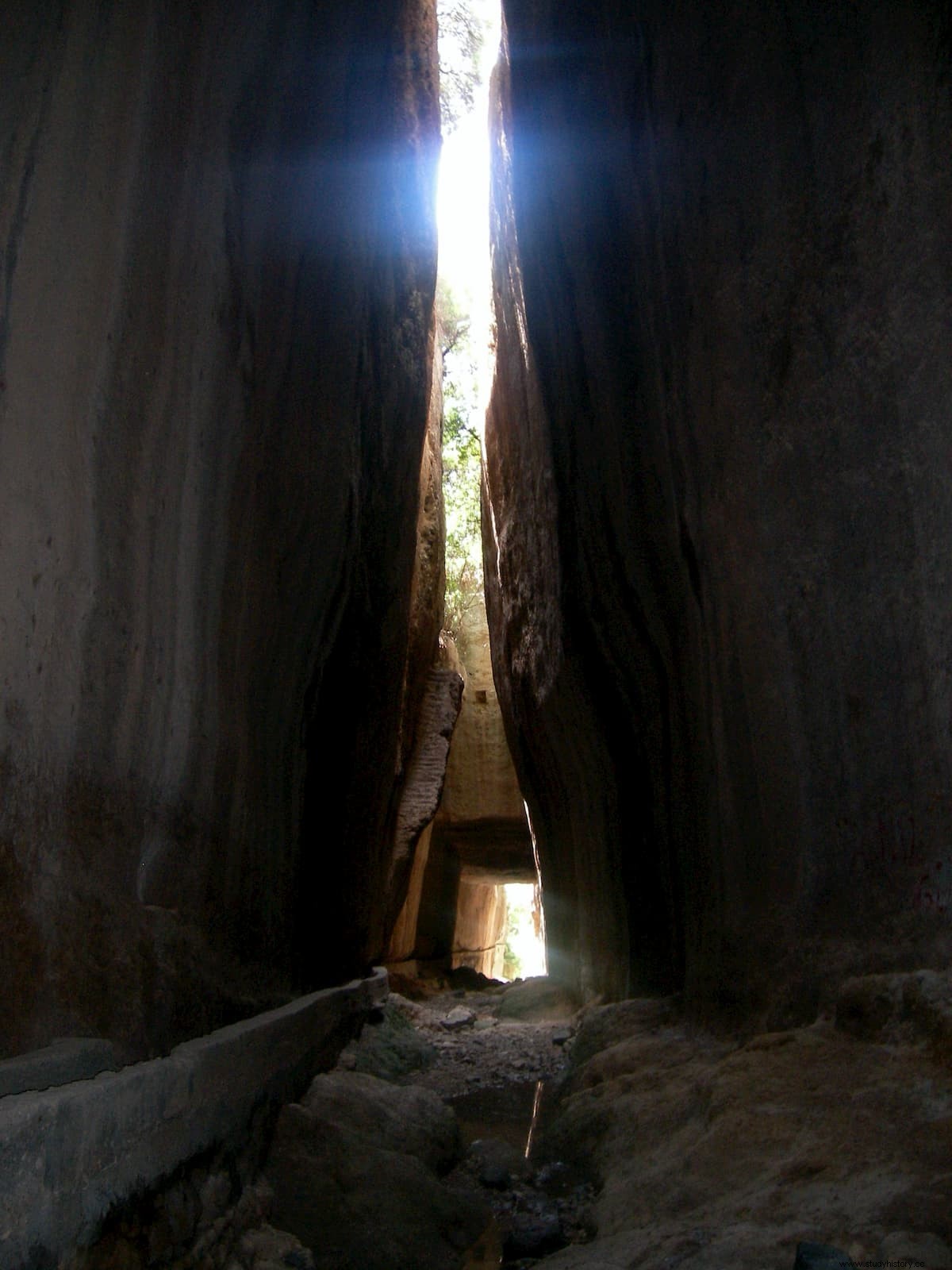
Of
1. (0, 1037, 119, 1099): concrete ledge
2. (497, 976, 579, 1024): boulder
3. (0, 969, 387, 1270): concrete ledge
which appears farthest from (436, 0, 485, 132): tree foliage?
(0, 1037, 119, 1099): concrete ledge

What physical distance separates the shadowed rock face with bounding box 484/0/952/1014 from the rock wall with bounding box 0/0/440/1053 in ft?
4.22

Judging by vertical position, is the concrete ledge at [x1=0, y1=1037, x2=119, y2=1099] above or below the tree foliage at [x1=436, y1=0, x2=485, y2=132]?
below

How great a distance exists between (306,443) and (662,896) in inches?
135

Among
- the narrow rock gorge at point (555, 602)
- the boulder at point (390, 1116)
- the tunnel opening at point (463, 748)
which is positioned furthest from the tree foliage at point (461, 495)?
the boulder at point (390, 1116)

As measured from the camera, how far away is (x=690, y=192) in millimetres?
4902

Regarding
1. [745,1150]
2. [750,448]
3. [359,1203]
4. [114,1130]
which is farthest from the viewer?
[750,448]

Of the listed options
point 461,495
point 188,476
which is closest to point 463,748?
point 461,495

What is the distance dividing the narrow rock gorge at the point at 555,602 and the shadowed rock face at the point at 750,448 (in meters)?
0.02

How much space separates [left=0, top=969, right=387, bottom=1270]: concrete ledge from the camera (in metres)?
1.89

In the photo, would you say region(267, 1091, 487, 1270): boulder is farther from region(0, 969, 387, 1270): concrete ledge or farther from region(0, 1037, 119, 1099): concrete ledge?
region(0, 1037, 119, 1099): concrete ledge

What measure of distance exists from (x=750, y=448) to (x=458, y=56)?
7400mm

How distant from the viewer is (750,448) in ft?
14.5

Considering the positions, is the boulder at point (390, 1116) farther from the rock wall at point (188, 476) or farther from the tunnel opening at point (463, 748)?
the tunnel opening at point (463, 748)

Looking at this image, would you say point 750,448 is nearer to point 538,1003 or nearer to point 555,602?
point 555,602
